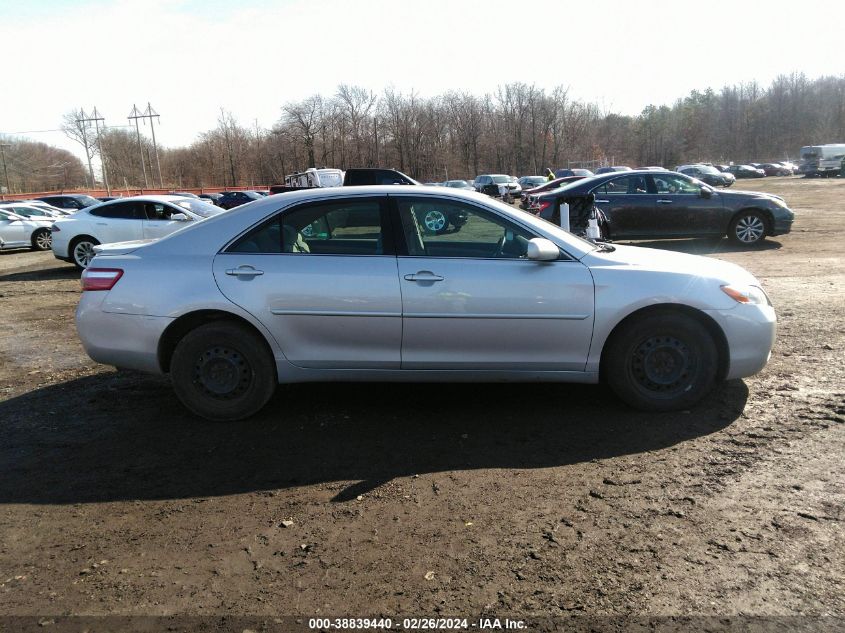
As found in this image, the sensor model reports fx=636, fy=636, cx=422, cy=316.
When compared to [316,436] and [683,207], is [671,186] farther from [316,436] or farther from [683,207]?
[316,436]

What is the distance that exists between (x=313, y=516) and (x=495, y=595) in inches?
44.4

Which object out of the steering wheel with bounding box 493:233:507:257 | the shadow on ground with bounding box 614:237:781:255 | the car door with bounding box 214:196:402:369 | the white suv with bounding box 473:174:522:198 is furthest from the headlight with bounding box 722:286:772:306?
the white suv with bounding box 473:174:522:198

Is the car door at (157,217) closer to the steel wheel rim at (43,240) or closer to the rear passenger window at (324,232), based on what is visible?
the steel wheel rim at (43,240)

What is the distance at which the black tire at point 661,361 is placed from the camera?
4461 millimetres

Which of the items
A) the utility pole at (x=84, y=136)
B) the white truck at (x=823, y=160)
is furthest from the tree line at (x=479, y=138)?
the white truck at (x=823, y=160)

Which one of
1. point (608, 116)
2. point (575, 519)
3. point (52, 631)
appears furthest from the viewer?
point (608, 116)

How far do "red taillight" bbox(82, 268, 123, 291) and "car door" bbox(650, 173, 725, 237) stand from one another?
1153 centimetres

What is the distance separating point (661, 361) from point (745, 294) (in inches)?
30.2

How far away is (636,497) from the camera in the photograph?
11.2ft

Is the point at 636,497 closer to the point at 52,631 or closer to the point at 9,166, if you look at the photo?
the point at 52,631

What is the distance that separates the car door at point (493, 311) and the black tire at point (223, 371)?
106 cm

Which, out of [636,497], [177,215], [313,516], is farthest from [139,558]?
[177,215]

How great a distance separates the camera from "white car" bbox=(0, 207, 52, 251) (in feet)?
67.7

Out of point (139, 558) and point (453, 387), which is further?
point (453, 387)
